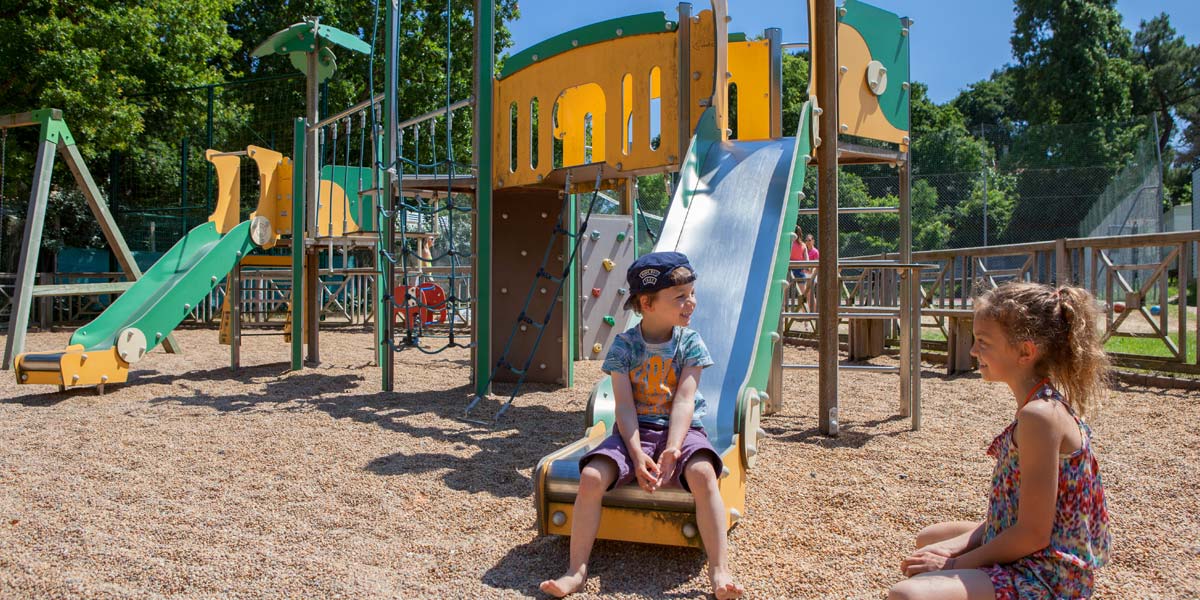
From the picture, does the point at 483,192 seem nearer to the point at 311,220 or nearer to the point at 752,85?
the point at 752,85

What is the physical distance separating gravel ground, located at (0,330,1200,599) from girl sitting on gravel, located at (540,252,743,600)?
5.6 inches

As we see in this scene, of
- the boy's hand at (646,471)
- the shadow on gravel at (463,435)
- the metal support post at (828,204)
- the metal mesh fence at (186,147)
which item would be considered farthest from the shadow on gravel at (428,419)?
the metal mesh fence at (186,147)

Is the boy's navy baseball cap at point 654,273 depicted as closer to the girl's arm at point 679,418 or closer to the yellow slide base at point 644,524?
the girl's arm at point 679,418

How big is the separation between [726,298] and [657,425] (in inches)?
40.3

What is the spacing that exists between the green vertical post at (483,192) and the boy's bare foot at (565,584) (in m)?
3.83

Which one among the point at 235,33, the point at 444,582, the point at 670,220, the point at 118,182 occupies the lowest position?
the point at 444,582

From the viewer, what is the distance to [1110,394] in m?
6.24

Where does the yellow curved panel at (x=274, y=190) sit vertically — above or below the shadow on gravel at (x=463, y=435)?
above

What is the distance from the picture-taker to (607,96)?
532 centimetres

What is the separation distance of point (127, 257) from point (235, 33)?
1540 cm

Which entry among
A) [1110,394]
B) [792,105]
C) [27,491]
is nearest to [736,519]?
[27,491]

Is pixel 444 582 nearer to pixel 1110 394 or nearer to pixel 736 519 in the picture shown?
pixel 736 519

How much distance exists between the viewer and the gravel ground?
2.59 metres

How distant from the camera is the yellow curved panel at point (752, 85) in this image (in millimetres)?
5375
